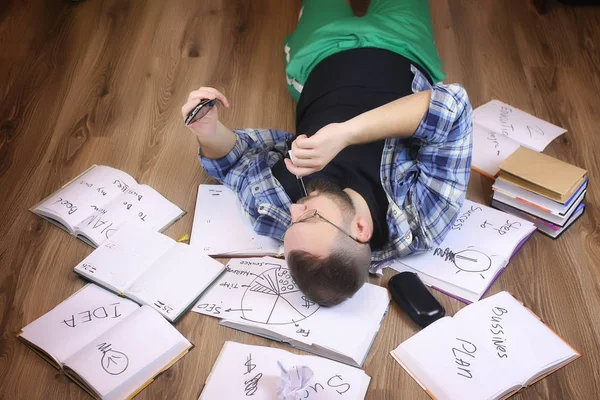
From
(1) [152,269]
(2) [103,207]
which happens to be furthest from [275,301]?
(2) [103,207]

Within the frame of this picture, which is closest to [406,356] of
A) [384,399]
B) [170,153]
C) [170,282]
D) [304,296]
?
[384,399]

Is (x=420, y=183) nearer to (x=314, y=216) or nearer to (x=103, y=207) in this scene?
(x=314, y=216)

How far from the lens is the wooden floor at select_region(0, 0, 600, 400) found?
1.26 m

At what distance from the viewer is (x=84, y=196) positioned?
60.0 inches

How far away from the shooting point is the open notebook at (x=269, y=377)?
115 centimetres

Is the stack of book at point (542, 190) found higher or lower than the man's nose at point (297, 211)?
lower

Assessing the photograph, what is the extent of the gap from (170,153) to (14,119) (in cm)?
50

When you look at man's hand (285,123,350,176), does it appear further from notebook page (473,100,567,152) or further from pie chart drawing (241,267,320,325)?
notebook page (473,100,567,152)

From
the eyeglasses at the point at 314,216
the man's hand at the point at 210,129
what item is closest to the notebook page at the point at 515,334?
the eyeglasses at the point at 314,216

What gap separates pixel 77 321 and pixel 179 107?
776mm

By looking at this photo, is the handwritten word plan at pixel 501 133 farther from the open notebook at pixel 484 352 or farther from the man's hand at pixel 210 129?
the man's hand at pixel 210 129

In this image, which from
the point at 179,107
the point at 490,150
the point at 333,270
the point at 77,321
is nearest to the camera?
the point at 333,270

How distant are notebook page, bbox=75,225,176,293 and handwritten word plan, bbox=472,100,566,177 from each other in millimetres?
827

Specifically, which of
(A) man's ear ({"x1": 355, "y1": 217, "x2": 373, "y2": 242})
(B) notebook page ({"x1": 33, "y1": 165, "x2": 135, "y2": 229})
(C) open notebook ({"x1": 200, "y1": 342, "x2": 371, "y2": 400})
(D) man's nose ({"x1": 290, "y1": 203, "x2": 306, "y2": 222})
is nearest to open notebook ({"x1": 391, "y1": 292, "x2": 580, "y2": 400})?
(C) open notebook ({"x1": 200, "y1": 342, "x2": 371, "y2": 400})
